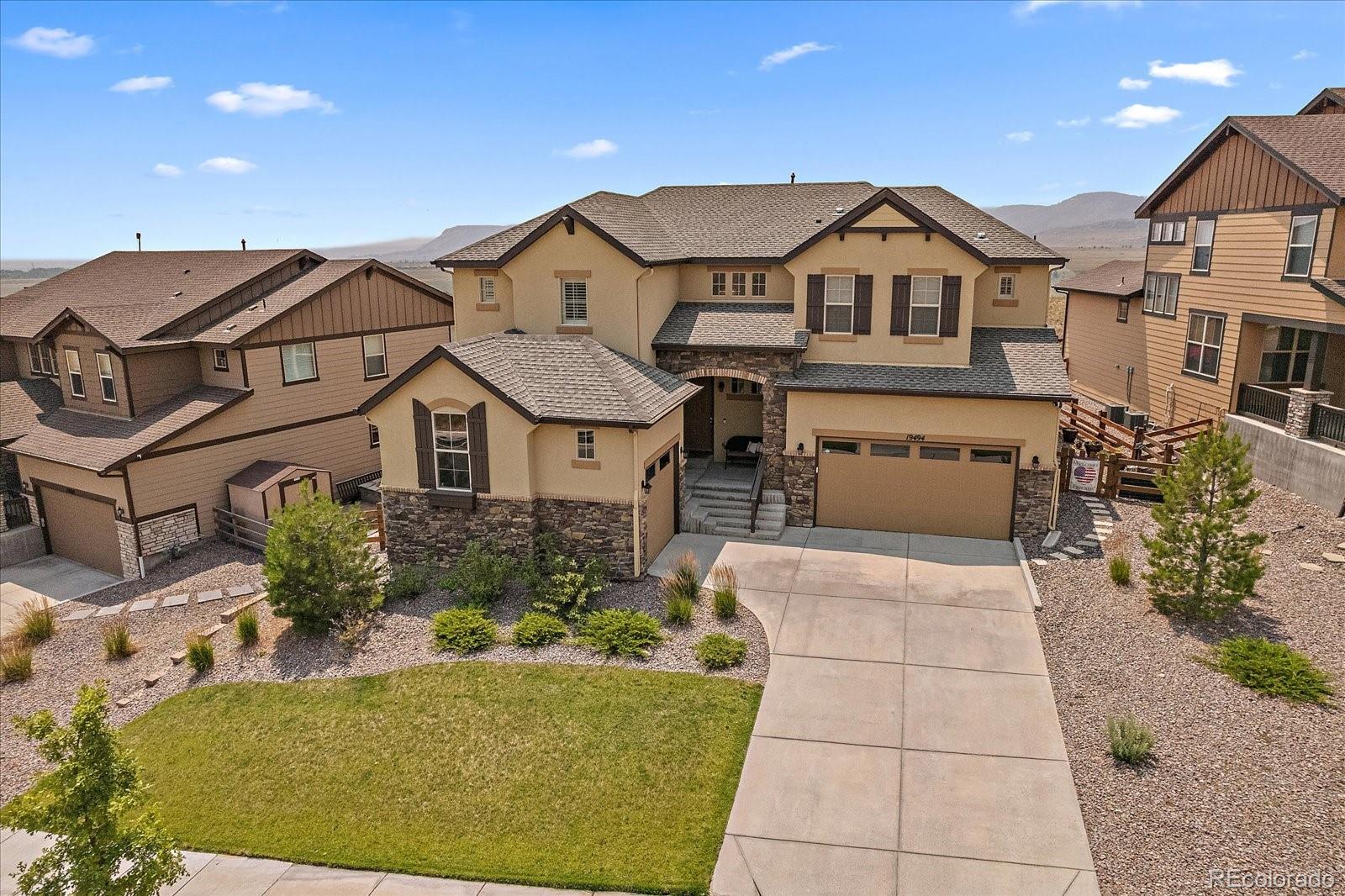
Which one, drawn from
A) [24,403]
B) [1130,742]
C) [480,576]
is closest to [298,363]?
[24,403]

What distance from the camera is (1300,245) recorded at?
20406 mm

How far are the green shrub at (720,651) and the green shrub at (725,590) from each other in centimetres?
78

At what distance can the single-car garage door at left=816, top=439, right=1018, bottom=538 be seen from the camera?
19.0 meters

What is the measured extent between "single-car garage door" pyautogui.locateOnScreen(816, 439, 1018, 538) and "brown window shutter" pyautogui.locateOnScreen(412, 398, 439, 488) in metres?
9.00

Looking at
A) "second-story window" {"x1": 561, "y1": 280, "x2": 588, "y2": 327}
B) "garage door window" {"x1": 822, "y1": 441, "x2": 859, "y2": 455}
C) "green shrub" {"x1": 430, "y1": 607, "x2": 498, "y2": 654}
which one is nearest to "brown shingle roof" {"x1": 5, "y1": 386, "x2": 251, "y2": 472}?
"second-story window" {"x1": 561, "y1": 280, "x2": 588, "y2": 327}

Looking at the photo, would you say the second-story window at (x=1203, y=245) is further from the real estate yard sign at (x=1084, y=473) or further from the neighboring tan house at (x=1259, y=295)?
the real estate yard sign at (x=1084, y=473)

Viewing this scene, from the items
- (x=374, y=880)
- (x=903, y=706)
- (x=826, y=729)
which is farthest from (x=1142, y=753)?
(x=374, y=880)

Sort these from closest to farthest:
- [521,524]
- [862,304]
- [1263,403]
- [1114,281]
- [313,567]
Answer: [313,567] < [521,524] < [862,304] < [1263,403] < [1114,281]

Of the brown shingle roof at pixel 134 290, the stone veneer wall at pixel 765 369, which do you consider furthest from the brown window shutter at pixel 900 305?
the brown shingle roof at pixel 134 290

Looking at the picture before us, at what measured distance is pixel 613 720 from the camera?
40.5ft

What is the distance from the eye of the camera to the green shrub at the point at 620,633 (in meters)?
14.4

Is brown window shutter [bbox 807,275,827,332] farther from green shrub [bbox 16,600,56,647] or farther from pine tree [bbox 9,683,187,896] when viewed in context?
green shrub [bbox 16,600,56,647]

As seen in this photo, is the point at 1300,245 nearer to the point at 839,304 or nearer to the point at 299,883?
the point at 839,304

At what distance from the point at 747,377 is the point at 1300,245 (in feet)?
46.0
